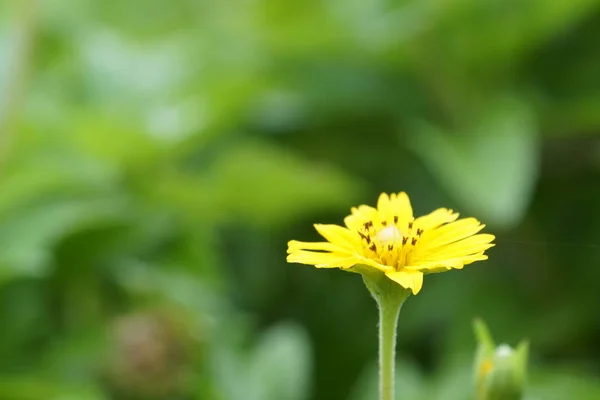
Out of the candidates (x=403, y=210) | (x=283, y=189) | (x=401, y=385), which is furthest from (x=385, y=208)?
(x=283, y=189)

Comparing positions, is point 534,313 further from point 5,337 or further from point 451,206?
point 5,337

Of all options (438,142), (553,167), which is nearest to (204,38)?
(438,142)

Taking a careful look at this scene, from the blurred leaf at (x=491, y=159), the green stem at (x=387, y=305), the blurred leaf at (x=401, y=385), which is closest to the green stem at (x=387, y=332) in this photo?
the green stem at (x=387, y=305)

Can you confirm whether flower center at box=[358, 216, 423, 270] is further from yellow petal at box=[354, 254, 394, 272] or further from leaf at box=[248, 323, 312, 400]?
leaf at box=[248, 323, 312, 400]

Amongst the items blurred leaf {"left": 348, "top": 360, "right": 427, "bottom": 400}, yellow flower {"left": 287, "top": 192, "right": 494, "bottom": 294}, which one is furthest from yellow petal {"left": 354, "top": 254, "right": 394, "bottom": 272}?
blurred leaf {"left": 348, "top": 360, "right": 427, "bottom": 400}

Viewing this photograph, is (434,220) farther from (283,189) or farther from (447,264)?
(283,189)

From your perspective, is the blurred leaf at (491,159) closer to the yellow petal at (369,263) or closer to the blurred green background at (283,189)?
the blurred green background at (283,189)

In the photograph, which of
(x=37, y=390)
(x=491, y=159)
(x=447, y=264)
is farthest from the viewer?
(x=491, y=159)
